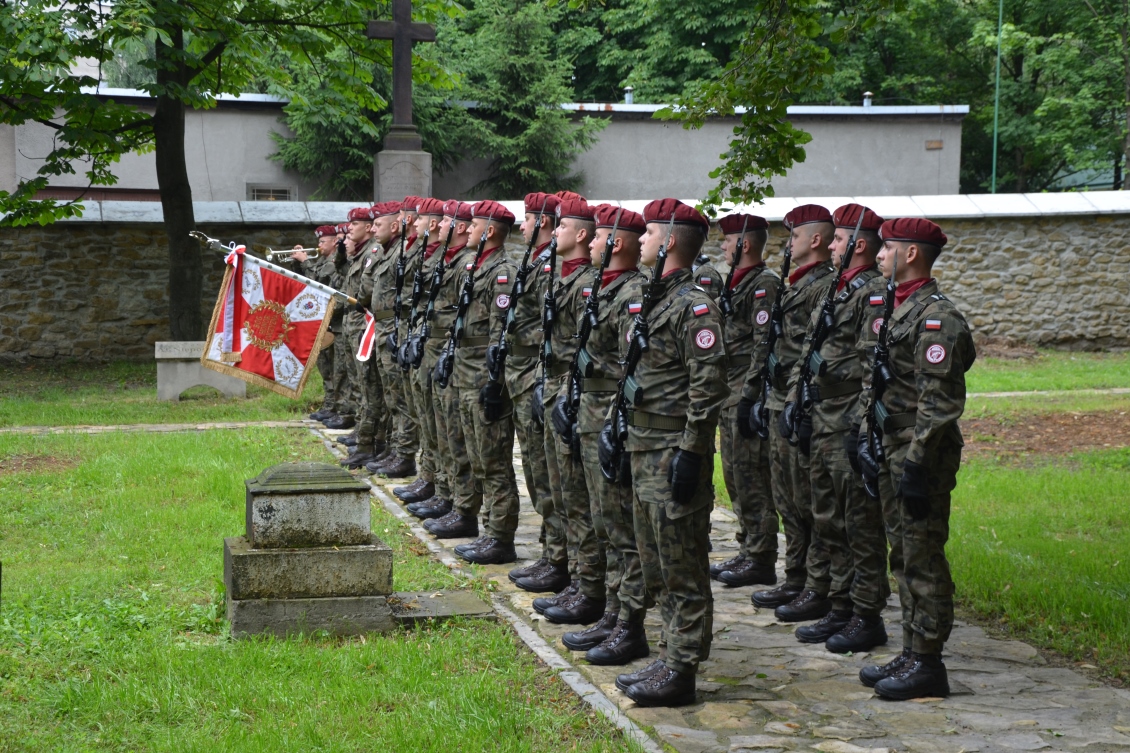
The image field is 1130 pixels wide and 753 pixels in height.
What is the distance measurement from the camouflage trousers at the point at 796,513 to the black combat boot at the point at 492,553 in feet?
6.01

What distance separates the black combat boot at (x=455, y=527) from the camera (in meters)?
8.57

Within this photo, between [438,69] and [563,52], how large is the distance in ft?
42.4

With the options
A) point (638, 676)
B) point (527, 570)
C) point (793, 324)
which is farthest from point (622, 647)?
point (793, 324)

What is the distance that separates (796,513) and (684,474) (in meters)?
2.08

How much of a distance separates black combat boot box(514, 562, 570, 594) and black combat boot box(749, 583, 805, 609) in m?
1.15

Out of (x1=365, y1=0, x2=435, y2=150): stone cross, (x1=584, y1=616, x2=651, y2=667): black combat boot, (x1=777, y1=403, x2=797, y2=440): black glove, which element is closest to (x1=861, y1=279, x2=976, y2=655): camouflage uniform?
(x1=777, y1=403, x2=797, y2=440): black glove

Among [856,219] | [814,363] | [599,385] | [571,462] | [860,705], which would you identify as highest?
[856,219]

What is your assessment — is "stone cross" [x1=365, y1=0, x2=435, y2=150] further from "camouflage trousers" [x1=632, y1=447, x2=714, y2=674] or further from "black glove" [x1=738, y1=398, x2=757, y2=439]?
"camouflage trousers" [x1=632, y1=447, x2=714, y2=674]

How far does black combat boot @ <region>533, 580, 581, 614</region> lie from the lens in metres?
6.62

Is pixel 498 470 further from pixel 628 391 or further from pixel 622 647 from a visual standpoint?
pixel 628 391

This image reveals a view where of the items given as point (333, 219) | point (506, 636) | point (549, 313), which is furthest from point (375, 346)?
point (333, 219)

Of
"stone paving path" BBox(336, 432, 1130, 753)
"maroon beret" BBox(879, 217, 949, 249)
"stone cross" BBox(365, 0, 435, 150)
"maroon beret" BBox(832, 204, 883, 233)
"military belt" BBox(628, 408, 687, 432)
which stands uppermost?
"stone cross" BBox(365, 0, 435, 150)

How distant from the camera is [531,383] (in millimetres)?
7367

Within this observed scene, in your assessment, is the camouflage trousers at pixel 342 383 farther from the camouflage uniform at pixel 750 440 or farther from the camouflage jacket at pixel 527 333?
the camouflage uniform at pixel 750 440
